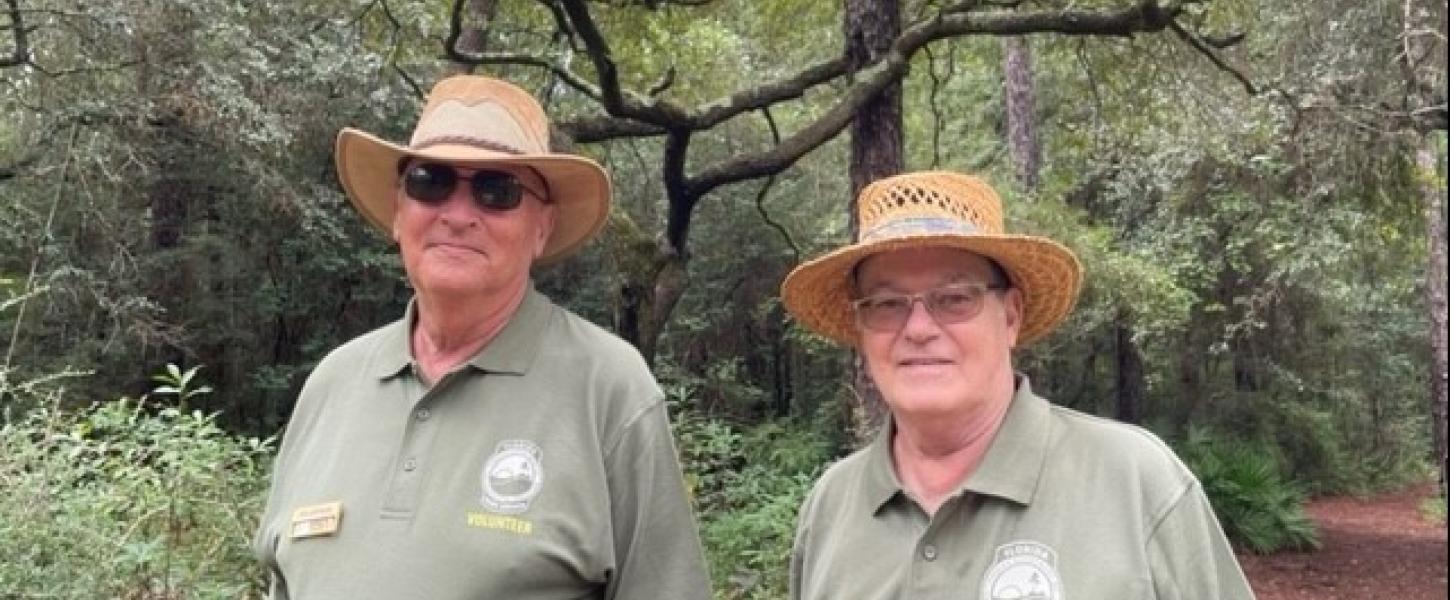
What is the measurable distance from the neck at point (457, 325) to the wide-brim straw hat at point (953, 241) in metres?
0.56

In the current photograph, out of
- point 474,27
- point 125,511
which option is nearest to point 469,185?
point 125,511

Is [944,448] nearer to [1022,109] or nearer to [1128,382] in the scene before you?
[1022,109]

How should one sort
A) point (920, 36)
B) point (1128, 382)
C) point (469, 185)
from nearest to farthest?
point (469, 185) → point (920, 36) → point (1128, 382)

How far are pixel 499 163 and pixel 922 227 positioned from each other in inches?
33.0

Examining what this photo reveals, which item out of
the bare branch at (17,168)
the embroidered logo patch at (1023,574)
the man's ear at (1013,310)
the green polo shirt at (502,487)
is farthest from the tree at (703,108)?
the bare branch at (17,168)

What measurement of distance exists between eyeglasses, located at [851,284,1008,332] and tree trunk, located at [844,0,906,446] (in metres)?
4.91

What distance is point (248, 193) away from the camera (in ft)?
43.9

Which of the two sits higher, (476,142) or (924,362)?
(476,142)

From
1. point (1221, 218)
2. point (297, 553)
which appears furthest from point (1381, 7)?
point (297, 553)

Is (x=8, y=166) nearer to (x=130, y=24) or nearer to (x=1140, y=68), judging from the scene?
(x=130, y=24)

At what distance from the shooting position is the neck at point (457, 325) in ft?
7.93

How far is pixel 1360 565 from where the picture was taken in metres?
13.5

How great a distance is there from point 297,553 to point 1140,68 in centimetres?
757

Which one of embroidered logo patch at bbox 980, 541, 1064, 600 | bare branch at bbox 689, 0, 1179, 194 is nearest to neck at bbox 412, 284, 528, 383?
embroidered logo patch at bbox 980, 541, 1064, 600
